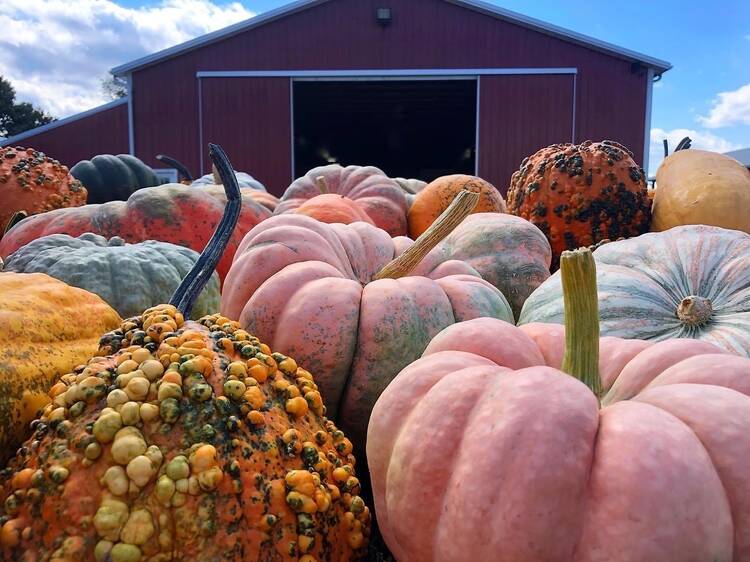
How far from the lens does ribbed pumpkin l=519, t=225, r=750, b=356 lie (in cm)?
217

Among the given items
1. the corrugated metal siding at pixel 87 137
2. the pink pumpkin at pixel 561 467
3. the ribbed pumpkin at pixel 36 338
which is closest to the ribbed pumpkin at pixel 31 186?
the ribbed pumpkin at pixel 36 338

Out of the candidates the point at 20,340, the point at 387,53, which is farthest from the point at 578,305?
the point at 387,53

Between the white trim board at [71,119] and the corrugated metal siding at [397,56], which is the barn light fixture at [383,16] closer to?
the corrugated metal siding at [397,56]

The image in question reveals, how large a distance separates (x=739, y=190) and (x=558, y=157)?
1096mm

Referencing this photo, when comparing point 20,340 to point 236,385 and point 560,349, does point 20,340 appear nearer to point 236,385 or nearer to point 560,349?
point 236,385

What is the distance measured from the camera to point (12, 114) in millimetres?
48375

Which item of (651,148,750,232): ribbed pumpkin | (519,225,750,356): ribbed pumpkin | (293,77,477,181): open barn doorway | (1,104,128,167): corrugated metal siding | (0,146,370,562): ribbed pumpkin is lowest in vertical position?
(0,146,370,562): ribbed pumpkin

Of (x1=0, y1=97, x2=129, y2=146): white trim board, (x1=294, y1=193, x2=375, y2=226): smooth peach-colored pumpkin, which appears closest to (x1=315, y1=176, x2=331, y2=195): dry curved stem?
(x1=294, y1=193, x2=375, y2=226): smooth peach-colored pumpkin

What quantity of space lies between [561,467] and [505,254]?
84.3 inches

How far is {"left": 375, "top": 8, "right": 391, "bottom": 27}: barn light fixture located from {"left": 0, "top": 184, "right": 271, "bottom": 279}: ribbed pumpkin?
14780 mm

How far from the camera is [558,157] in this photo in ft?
13.3

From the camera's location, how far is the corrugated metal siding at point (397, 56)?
16.7 meters

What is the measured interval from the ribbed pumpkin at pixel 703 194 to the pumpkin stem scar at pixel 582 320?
2670 millimetres

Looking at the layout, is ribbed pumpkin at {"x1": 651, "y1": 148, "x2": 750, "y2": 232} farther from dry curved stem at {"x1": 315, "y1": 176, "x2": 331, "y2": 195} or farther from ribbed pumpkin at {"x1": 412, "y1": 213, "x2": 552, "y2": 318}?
dry curved stem at {"x1": 315, "y1": 176, "x2": 331, "y2": 195}
